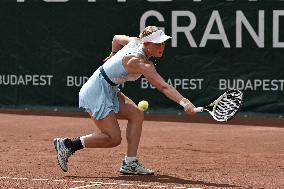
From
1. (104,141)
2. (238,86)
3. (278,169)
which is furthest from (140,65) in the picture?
(238,86)

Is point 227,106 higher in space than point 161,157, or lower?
higher

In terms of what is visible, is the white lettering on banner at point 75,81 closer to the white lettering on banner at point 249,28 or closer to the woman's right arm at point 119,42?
the white lettering on banner at point 249,28

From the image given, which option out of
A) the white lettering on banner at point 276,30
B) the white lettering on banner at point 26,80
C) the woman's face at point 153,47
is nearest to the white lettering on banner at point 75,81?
the white lettering on banner at point 26,80

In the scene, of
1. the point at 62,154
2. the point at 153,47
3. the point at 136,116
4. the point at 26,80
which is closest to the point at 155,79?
the point at 153,47

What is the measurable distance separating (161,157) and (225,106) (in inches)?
103

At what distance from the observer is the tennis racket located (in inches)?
336

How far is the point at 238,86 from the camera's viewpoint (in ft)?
51.8

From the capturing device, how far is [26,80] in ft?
56.1

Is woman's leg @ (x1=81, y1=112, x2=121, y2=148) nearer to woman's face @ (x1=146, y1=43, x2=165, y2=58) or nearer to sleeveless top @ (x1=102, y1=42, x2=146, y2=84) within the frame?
sleeveless top @ (x1=102, y1=42, x2=146, y2=84)

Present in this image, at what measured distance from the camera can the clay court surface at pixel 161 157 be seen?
8.95 meters

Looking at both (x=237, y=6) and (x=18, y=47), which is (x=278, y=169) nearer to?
(x=237, y=6)

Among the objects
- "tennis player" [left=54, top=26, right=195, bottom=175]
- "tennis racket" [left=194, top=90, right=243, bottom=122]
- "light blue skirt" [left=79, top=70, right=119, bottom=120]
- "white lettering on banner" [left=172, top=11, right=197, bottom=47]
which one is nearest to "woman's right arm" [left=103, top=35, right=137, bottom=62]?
"tennis player" [left=54, top=26, right=195, bottom=175]

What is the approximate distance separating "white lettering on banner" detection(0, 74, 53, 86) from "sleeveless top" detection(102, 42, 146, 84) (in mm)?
7698

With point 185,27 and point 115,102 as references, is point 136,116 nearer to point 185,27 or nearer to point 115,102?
point 115,102
